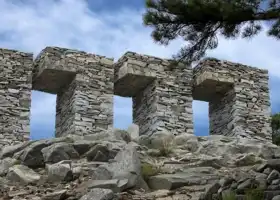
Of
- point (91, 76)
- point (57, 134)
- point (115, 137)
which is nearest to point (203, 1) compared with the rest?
point (115, 137)

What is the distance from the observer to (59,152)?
10.2 m

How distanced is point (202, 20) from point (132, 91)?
24.3ft

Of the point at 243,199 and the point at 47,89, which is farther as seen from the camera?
the point at 47,89

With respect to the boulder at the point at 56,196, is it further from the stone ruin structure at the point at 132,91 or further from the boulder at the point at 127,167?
the stone ruin structure at the point at 132,91

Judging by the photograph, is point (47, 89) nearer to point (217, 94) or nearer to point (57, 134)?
point (57, 134)

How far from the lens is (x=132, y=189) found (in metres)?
8.66

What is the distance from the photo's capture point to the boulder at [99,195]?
7.70m

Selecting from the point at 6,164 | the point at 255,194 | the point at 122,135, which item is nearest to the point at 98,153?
the point at 122,135

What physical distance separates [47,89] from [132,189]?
25.8 feet

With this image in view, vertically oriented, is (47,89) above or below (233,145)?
above

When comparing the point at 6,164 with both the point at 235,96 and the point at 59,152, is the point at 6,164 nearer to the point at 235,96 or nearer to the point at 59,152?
the point at 59,152

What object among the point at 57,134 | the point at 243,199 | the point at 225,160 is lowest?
the point at 243,199

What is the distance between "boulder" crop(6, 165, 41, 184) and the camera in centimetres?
936

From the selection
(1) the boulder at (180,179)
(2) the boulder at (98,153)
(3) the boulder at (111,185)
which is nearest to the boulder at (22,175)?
(2) the boulder at (98,153)
